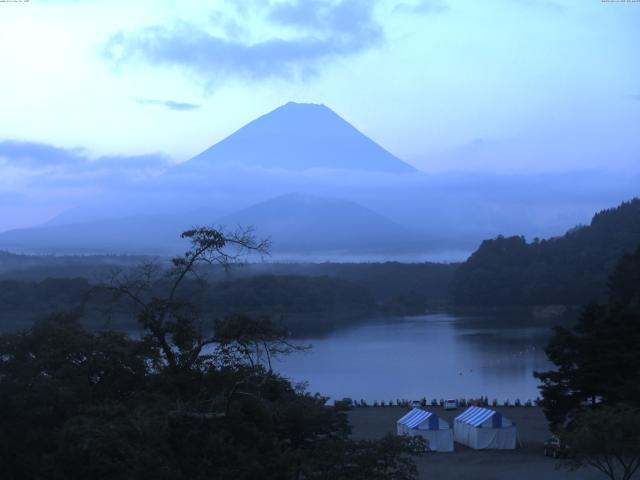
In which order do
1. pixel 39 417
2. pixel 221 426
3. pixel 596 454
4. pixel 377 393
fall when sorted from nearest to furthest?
pixel 221 426 < pixel 39 417 < pixel 596 454 < pixel 377 393

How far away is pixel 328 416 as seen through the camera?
6469mm

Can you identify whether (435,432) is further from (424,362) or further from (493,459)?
(424,362)

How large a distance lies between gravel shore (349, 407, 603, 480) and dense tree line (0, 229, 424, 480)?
3.16m

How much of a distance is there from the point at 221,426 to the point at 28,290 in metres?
27.6

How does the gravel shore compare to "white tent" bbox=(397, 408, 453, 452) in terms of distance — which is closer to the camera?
the gravel shore

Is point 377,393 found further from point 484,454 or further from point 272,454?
point 272,454

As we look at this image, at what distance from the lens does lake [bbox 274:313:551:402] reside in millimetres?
15320

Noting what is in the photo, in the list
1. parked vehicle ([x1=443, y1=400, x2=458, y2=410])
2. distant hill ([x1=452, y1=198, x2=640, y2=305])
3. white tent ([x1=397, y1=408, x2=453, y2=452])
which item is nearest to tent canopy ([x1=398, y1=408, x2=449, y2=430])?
white tent ([x1=397, y1=408, x2=453, y2=452])

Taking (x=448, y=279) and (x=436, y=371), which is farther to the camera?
(x=448, y=279)

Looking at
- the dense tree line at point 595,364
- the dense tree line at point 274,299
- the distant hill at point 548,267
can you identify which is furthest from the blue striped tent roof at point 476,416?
the distant hill at point 548,267

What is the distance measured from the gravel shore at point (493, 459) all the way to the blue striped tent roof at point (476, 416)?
0.28 m

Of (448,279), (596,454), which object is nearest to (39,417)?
(596,454)

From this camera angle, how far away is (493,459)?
8703 millimetres

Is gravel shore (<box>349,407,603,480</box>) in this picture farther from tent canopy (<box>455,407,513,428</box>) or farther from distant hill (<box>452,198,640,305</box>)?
distant hill (<box>452,198,640,305</box>)
